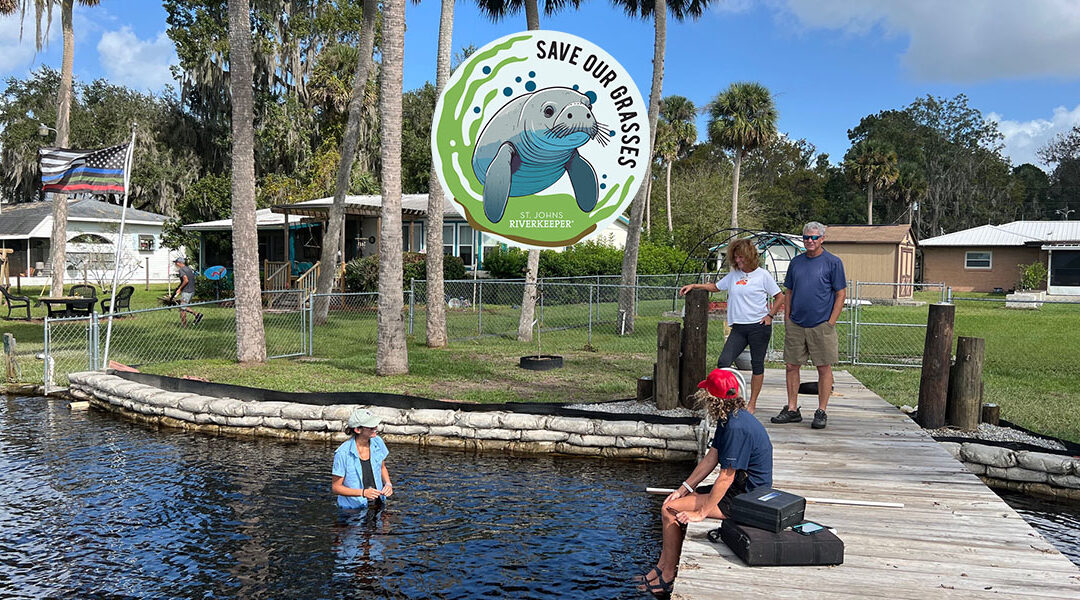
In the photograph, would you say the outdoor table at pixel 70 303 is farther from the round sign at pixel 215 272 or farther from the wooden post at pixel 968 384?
the wooden post at pixel 968 384

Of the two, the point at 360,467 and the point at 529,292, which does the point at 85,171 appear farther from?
the point at 360,467

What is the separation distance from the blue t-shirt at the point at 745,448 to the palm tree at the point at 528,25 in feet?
35.3

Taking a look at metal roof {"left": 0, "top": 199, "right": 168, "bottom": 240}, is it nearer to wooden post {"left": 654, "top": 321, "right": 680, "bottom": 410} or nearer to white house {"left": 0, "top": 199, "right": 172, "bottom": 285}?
white house {"left": 0, "top": 199, "right": 172, "bottom": 285}

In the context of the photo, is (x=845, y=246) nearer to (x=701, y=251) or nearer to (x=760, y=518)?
(x=701, y=251)

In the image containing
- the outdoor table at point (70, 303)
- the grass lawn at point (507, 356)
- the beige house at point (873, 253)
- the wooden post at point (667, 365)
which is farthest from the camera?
the beige house at point (873, 253)

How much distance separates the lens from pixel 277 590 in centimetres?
547

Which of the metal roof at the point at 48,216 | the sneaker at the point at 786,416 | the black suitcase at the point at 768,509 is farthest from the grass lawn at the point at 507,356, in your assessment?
the metal roof at the point at 48,216

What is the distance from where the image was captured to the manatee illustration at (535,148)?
9.36 metres

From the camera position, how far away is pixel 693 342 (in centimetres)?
912

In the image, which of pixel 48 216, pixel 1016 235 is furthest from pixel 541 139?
pixel 1016 235

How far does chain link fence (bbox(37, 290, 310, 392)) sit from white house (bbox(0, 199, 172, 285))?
19505 millimetres

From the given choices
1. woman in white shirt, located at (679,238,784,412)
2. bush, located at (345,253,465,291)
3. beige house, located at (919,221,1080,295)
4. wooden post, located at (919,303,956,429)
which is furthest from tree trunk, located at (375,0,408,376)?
beige house, located at (919,221,1080,295)

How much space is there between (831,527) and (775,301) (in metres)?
3.16

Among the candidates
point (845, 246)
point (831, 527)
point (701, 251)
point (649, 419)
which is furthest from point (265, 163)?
point (831, 527)
